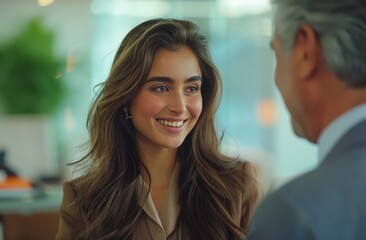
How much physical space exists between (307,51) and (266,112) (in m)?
6.22

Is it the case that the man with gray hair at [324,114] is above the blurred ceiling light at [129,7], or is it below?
below

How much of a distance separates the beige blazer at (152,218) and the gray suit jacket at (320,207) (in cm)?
63

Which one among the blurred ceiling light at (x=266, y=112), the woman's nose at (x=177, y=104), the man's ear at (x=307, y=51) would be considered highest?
the man's ear at (x=307, y=51)

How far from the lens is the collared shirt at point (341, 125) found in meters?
0.71

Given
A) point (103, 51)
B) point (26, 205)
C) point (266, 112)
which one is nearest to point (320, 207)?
point (26, 205)

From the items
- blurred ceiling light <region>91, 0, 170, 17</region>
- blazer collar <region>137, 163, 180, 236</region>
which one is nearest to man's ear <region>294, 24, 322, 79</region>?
blazer collar <region>137, 163, 180, 236</region>

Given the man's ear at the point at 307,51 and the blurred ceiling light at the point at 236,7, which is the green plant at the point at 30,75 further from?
the man's ear at the point at 307,51

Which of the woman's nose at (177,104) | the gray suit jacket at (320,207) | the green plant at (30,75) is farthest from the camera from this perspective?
the green plant at (30,75)

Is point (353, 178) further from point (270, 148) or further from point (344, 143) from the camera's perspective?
point (270, 148)

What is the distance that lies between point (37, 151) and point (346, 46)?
4.91 meters

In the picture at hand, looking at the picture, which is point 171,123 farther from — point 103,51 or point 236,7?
point 236,7

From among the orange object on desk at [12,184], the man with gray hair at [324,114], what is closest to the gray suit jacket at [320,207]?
the man with gray hair at [324,114]

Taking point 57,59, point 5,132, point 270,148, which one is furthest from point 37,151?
point 270,148

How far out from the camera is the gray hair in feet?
2.29
